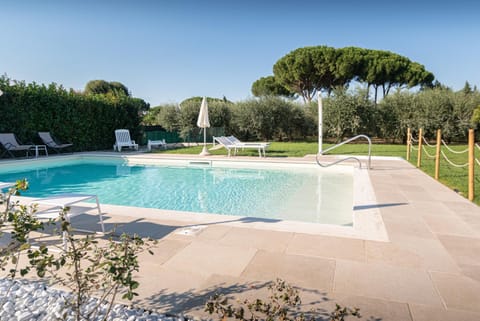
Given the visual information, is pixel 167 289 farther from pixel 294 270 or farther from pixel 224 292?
pixel 294 270

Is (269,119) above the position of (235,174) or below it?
above

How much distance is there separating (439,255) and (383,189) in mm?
2940

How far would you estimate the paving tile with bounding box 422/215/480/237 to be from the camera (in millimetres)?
3268

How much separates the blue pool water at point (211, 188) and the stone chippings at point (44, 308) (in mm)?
3262

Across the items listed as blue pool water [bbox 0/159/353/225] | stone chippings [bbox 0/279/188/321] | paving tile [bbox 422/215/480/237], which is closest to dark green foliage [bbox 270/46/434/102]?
blue pool water [bbox 0/159/353/225]

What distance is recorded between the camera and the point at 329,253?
2730 mm

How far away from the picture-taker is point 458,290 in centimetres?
213

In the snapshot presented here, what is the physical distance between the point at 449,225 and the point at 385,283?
1871mm

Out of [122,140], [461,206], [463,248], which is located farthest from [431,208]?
[122,140]


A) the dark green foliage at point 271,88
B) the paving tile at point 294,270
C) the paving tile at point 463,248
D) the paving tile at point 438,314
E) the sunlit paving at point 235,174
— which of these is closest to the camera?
the paving tile at point 438,314

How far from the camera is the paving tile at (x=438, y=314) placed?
1.81m

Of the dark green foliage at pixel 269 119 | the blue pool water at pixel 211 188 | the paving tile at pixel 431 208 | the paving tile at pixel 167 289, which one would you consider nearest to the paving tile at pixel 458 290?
the paving tile at pixel 167 289

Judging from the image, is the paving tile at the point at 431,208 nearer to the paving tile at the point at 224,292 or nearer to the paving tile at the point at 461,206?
the paving tile at the point at 461,206

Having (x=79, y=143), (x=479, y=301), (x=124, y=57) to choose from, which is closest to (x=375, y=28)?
(x=479, y=301)
